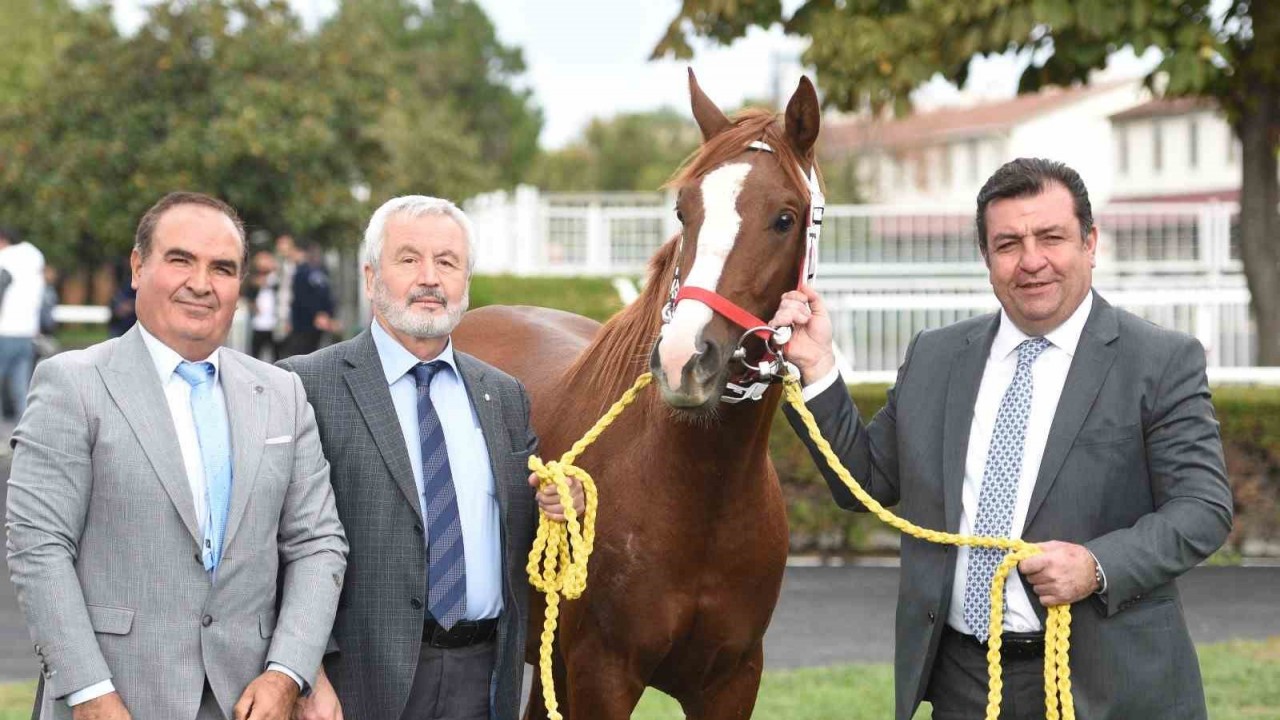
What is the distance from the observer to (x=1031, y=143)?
5831 centimetres

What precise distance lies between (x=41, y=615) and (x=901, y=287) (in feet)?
41.9

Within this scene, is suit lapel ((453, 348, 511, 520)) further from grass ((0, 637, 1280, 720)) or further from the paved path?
the paved path

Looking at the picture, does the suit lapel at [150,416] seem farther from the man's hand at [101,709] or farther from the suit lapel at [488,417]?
the suit lapel at [488,417]

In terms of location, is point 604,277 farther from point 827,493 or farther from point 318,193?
point 827,493

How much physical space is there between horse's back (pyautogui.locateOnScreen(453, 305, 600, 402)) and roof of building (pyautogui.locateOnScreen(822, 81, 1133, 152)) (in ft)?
147

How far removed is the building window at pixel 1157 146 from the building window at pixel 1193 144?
1256 mm

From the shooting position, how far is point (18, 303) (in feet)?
43.0

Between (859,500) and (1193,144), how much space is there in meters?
54.2

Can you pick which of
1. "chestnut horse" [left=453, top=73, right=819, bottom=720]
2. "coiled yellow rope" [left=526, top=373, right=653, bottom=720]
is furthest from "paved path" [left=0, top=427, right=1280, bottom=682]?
"coiled yellow rope" [left=526, top=373, right=653, bottom=720]

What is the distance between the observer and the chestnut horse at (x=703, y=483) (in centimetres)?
346

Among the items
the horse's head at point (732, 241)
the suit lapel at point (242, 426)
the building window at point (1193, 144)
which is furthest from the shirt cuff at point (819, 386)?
the building window at point (1193, 144)

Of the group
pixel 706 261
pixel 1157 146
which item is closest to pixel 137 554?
pixel 706 261

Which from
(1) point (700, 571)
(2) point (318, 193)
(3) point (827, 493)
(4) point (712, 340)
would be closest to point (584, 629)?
(1) point (700, 571)

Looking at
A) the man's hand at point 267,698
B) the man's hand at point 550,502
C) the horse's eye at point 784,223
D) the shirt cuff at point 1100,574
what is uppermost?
the horse's eye at point 784,223
